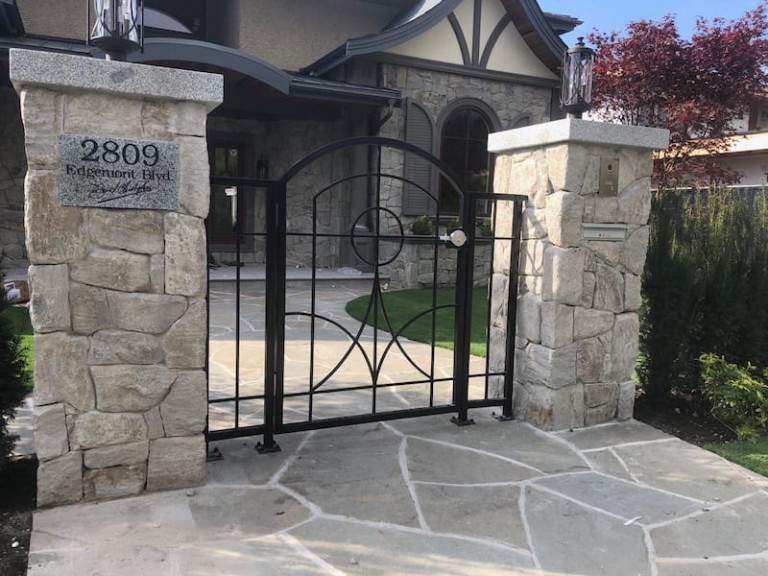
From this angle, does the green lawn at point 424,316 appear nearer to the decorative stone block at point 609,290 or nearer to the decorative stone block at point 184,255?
the decorative stone block at point 609,290

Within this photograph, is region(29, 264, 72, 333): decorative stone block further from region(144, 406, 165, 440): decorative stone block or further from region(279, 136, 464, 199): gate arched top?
region(279, 136, 464, 199): gate arched top

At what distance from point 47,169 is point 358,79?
8.40 metres

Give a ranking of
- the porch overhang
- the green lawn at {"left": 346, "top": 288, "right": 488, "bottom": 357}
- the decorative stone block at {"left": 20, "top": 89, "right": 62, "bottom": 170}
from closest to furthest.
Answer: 1. the decorative stone block at {"left": 20, "top": 89, "right": 62, "bottom": 170}
2. the green lawn at {"left": 346, "top": 288, "right": 488, "bottom": 357}
3. the porch overhang

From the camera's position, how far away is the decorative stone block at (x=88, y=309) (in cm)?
273

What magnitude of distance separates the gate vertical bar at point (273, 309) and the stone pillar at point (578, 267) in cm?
164

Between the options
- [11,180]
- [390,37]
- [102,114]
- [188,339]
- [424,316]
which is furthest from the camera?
[390,37]

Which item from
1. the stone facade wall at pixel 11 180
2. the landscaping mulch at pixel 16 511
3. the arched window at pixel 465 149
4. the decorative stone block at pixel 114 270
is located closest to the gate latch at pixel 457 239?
the decorative stone block at pixel 114 270

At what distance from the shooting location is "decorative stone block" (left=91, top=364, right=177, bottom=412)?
111 inches

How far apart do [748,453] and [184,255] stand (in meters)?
3.40

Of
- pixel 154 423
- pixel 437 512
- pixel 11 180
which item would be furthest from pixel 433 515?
pixel 11 180

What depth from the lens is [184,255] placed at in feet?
9.49

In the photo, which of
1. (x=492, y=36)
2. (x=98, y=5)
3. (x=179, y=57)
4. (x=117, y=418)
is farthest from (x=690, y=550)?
(x=492, y=36)
